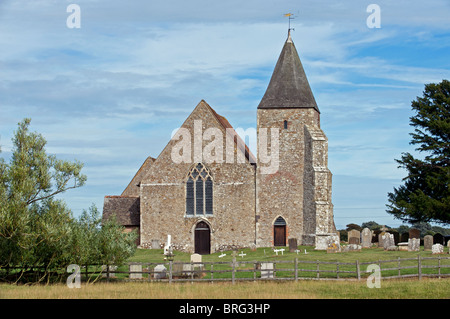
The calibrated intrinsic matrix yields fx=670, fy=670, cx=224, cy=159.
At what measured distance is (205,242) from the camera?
2013 inches

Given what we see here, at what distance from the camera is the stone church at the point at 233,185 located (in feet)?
167

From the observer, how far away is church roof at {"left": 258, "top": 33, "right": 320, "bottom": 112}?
52.4 meters

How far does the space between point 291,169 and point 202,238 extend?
8624 mm

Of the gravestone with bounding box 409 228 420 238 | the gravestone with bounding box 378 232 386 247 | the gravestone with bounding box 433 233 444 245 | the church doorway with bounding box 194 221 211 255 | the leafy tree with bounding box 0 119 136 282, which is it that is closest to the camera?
the leafy tree with bounding box 0 119 136 282

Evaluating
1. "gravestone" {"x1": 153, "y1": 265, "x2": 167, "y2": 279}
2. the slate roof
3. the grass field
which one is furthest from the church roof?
"gravestone" {"x1": 153, "y1": 265, "x2": 167, "y2": 279}

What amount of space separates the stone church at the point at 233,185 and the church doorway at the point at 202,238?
0.25ft

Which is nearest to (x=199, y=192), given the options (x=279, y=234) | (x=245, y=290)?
(x=279, y=234)

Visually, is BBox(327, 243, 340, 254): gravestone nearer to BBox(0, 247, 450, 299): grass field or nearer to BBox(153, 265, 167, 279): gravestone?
BBox(0, 247, 450, 299): grass field

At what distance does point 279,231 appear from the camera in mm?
50938

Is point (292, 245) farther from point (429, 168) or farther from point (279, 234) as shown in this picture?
point (429, 168)

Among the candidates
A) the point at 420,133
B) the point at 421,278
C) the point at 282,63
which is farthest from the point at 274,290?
the point at 420,133

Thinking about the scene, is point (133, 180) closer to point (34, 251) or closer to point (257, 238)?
point (257, 238)

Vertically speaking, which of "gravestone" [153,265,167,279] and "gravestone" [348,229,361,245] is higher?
"gravestone" [348,229,361,245]

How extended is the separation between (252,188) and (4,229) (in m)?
25.1
